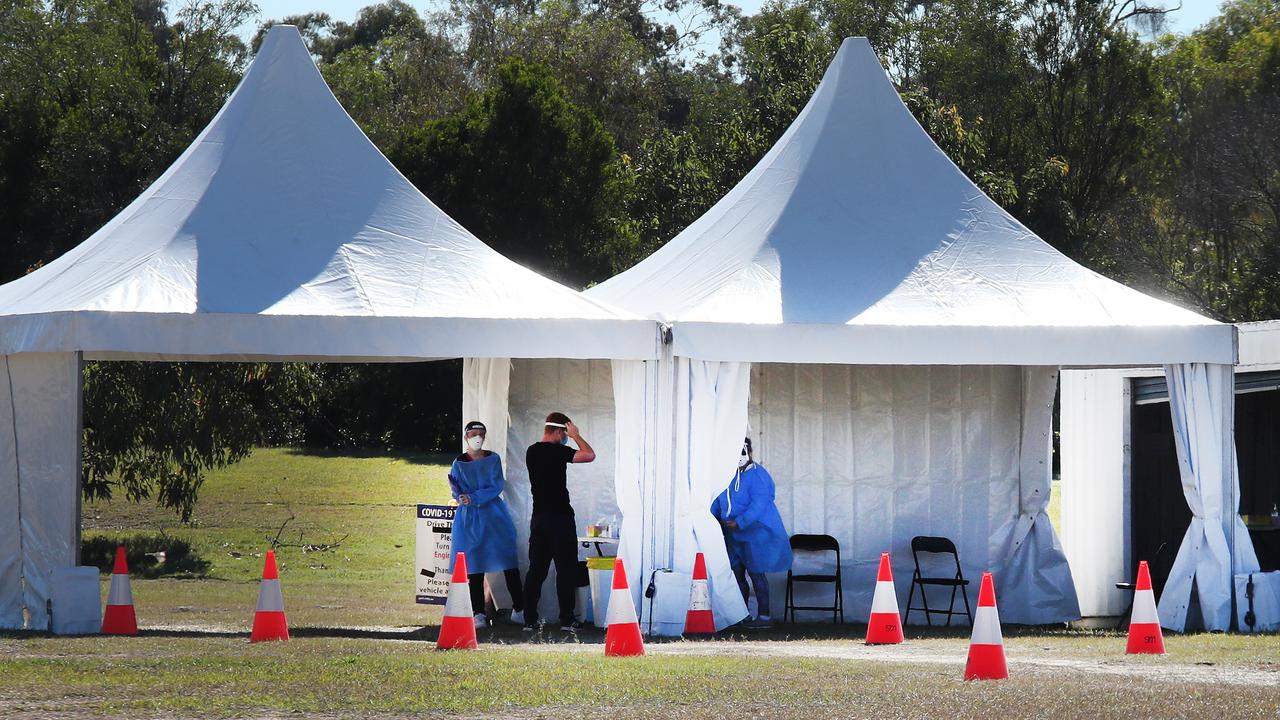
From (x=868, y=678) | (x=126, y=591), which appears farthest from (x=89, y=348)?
(x=868, y=678)

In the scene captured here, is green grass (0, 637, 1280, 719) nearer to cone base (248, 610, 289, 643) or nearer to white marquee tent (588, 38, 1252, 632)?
cone base (248, 610, 289, 643)

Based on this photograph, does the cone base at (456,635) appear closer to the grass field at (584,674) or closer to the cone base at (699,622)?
the grass field at (584,674)

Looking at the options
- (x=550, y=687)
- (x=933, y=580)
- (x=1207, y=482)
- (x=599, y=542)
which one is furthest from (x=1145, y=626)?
(x=599, y=542)

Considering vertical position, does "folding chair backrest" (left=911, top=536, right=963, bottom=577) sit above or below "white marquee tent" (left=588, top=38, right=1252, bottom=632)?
below

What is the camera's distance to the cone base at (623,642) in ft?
31.0

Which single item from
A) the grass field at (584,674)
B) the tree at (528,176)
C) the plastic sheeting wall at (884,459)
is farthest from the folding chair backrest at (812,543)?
the tree at (528,176)

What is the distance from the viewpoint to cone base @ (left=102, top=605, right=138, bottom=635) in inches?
427

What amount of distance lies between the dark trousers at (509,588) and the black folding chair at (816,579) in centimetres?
207

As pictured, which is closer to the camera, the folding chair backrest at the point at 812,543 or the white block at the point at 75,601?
the white block at the point at 75,601

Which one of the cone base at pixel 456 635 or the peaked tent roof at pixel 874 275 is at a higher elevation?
the peaked tent roof at pixel 874 275

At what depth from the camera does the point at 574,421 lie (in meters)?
13.5

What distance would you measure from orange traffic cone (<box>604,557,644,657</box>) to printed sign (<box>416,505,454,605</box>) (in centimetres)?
403

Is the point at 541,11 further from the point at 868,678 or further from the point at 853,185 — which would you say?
the point at 868,678

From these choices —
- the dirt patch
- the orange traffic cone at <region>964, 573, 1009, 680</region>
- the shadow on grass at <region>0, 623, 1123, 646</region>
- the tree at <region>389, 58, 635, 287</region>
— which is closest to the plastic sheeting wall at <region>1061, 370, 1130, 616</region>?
the shadow on grass at <region>0, 623, 1123, 646</region>
